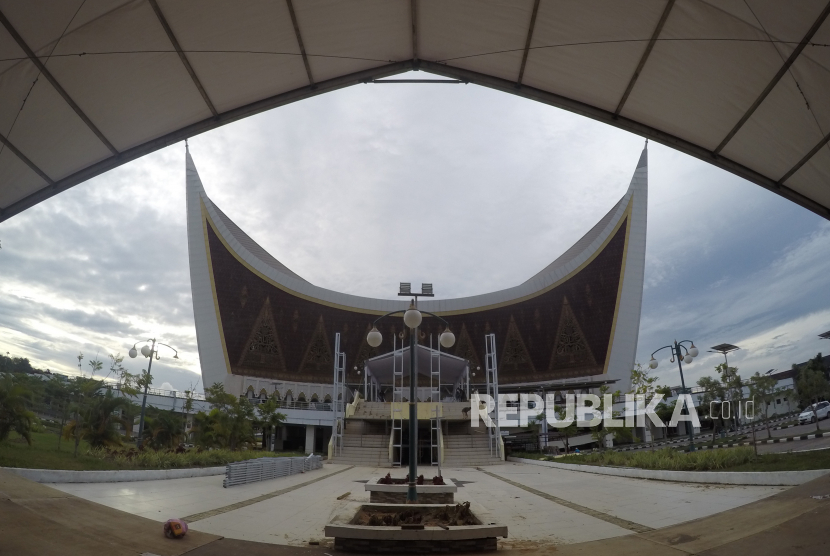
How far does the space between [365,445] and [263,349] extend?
57.2ft

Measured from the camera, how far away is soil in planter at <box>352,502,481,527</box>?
5586 mm

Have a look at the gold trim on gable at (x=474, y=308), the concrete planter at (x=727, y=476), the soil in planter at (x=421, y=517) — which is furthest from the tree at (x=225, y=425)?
the gold trim on gable at (x=474, y=308)

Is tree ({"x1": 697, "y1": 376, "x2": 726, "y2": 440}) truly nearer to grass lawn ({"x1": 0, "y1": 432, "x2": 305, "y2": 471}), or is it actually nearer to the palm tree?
grass lawn ({"x1": 0, "y1": 432, "x2": 305, "y2": 471})

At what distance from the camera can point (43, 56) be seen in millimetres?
4641

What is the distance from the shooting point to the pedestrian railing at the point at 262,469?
36.8ft

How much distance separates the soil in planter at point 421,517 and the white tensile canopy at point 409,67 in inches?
210

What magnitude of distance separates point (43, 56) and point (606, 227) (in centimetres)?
4095

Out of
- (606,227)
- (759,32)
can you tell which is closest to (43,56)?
(759,32)

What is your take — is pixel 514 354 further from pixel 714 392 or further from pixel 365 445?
pixel 365 445

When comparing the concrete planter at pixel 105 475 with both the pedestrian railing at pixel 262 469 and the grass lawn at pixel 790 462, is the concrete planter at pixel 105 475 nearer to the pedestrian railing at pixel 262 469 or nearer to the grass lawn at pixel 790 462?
the pedestrian railing at pixel 262 469

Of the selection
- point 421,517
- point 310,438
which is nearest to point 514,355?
point 310,438

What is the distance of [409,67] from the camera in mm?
6715

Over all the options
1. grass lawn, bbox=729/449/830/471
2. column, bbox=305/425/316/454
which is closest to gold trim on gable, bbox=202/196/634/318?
column, bbox=305/425/316/454

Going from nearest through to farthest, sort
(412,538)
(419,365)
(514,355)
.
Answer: (412,538) < (419,365) < (514,355)
